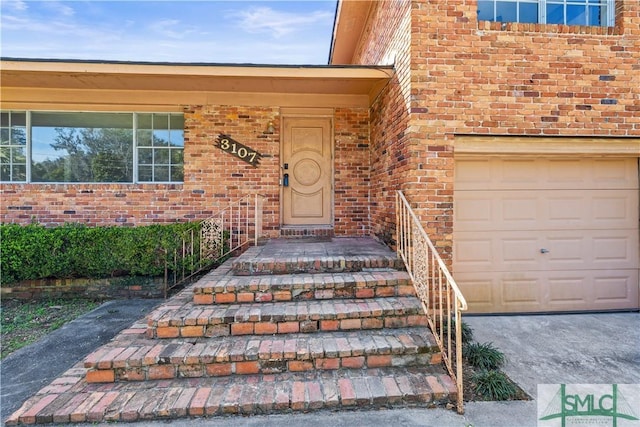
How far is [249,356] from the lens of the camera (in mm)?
2480

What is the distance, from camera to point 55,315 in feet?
13.9

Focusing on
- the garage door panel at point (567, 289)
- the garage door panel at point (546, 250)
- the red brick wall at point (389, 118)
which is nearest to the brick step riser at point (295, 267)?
the red brick wall at point (389, 118)

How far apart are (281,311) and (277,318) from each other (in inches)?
3.5

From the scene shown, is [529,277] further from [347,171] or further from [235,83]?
[235,83]

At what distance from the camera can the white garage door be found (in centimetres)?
399

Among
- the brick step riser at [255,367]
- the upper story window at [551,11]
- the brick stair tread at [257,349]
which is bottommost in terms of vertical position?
the brick step riser at [255,367]

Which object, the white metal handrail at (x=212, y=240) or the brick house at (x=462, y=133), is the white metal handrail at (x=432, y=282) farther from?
the white metal handrail at (x=212, y=240)

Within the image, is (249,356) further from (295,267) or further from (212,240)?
(212,240)

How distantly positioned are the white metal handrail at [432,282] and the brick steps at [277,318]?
0.21 m

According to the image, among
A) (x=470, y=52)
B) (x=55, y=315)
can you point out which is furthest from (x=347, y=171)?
(x=55, y=315)

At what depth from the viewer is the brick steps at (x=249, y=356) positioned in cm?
242

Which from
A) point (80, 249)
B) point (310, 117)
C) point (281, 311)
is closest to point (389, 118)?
point (310, 117)

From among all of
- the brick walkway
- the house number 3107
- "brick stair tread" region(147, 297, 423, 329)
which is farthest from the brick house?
the brick walkway

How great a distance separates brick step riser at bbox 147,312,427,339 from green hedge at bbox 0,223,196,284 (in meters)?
2.28
